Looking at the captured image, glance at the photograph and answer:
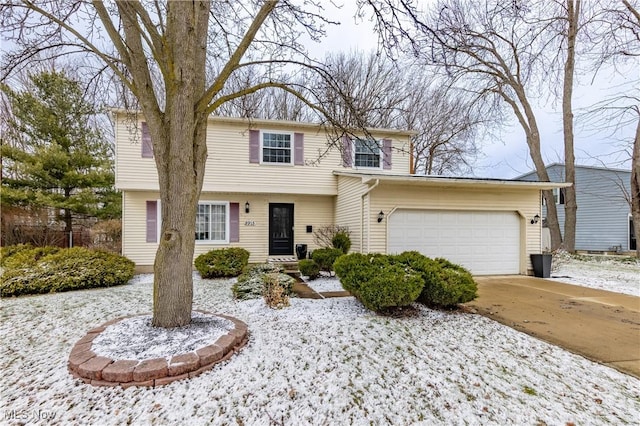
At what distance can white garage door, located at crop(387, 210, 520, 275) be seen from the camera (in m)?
8.33

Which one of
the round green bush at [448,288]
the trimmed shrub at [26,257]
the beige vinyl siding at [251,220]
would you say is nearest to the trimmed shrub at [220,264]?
the beige vinyl siding at [251,220]

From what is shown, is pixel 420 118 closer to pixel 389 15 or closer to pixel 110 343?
pixel 389 15

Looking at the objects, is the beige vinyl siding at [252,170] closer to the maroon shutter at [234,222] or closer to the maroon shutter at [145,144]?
the maroon shutter at [234,222]

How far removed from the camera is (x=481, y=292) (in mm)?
6719

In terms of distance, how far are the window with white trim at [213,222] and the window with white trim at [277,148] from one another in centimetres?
211

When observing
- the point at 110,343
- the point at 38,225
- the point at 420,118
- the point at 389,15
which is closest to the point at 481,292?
the point at 389,15

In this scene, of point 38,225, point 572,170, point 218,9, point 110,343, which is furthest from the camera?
point 572,170

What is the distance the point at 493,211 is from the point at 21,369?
392 inches

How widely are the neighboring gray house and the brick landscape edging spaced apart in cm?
1900

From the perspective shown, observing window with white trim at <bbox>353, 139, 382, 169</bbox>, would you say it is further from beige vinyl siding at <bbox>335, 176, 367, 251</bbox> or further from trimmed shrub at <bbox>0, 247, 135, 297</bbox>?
trimmed shrub at <bbox>0, 247, 135, 297</bbox>

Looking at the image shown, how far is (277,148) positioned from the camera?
10133 millimetres

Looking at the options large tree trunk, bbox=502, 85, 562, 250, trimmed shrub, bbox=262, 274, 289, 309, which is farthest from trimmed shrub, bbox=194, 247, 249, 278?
large tree trunk, bbox=502, 85, 562, 250

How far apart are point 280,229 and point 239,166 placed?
250cm

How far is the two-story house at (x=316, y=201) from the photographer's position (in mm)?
8273
